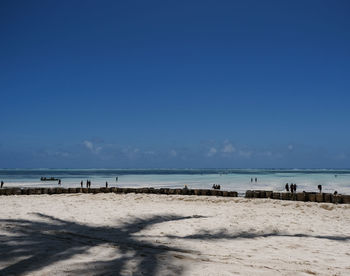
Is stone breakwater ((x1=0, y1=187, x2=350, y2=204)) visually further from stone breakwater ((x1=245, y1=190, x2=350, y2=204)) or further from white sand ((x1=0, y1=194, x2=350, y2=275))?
white sand ((x1=0, y1=194, x2=350, y2=275))

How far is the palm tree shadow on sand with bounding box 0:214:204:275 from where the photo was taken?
17.9ft

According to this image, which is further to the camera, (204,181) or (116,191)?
(204,181)

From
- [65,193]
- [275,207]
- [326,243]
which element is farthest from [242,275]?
[65,193]

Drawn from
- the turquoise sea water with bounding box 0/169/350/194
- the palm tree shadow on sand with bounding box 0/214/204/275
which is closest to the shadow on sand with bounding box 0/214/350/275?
the palm tree shadow on sand with bounding box 0/214/204/275

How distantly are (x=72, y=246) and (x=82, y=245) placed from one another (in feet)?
0.86

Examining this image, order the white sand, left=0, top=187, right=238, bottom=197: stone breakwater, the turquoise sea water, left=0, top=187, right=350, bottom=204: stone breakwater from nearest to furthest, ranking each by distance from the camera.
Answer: the white sand, left=0, top=187, right=350, bottom=204: stone breakwater, left=0, top=187, right=238, bottom=197: stone breakwater, the turquoise sea water

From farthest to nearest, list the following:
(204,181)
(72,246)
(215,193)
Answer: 1. (204,181)
2. (215,193)
3. (72,246)

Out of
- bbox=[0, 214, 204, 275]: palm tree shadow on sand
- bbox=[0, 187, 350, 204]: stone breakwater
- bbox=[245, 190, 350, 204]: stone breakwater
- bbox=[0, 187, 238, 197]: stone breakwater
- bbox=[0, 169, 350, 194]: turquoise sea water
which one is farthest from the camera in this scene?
bbox=[0, 169, 350, 194]: turquoise sea water

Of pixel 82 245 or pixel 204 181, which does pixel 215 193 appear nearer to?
pixel 82 245

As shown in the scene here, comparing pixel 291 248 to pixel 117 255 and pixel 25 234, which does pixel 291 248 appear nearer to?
pixel 117 255

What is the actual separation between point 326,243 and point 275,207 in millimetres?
7760

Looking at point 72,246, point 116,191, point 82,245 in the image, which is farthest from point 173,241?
point 116,191

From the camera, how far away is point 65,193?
22469mm

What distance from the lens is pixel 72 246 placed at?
712 cm
